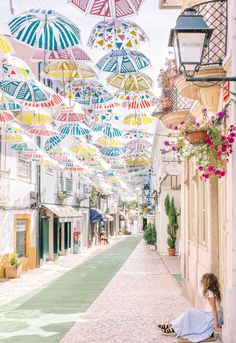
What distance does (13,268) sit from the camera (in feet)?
66.5

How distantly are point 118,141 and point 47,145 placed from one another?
2.96 metres

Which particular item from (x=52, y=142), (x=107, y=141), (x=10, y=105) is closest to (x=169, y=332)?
(x=10, y=105)

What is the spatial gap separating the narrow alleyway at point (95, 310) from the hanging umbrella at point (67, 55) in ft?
18.2

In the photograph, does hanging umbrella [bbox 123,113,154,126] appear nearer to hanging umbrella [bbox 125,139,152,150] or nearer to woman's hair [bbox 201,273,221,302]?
hanging umbrella [bbox 125,139,152,150]

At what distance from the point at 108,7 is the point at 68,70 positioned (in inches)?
190

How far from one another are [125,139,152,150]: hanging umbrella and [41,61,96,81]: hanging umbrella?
11.9 m

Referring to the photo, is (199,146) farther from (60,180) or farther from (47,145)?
(60,180)

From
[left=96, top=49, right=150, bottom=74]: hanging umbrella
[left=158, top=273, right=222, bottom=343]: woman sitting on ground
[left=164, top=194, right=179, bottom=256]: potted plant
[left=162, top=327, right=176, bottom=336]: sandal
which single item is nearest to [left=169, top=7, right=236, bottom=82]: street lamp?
[left=158, top=273, right=222, bottom=343]: woman sitting on ground

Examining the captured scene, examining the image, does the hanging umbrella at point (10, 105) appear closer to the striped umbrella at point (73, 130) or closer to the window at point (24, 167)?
the striped umbrella at point (73, 130)

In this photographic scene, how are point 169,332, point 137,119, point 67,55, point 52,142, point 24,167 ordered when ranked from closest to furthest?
1. point 169,332
2. point 67,55
3. point 137,119
4. point 52,142
5. point 24,167

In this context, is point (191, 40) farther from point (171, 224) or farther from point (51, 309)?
point (171, 224)

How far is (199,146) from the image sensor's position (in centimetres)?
777

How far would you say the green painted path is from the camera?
400 inches

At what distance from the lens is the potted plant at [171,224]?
3073cm
